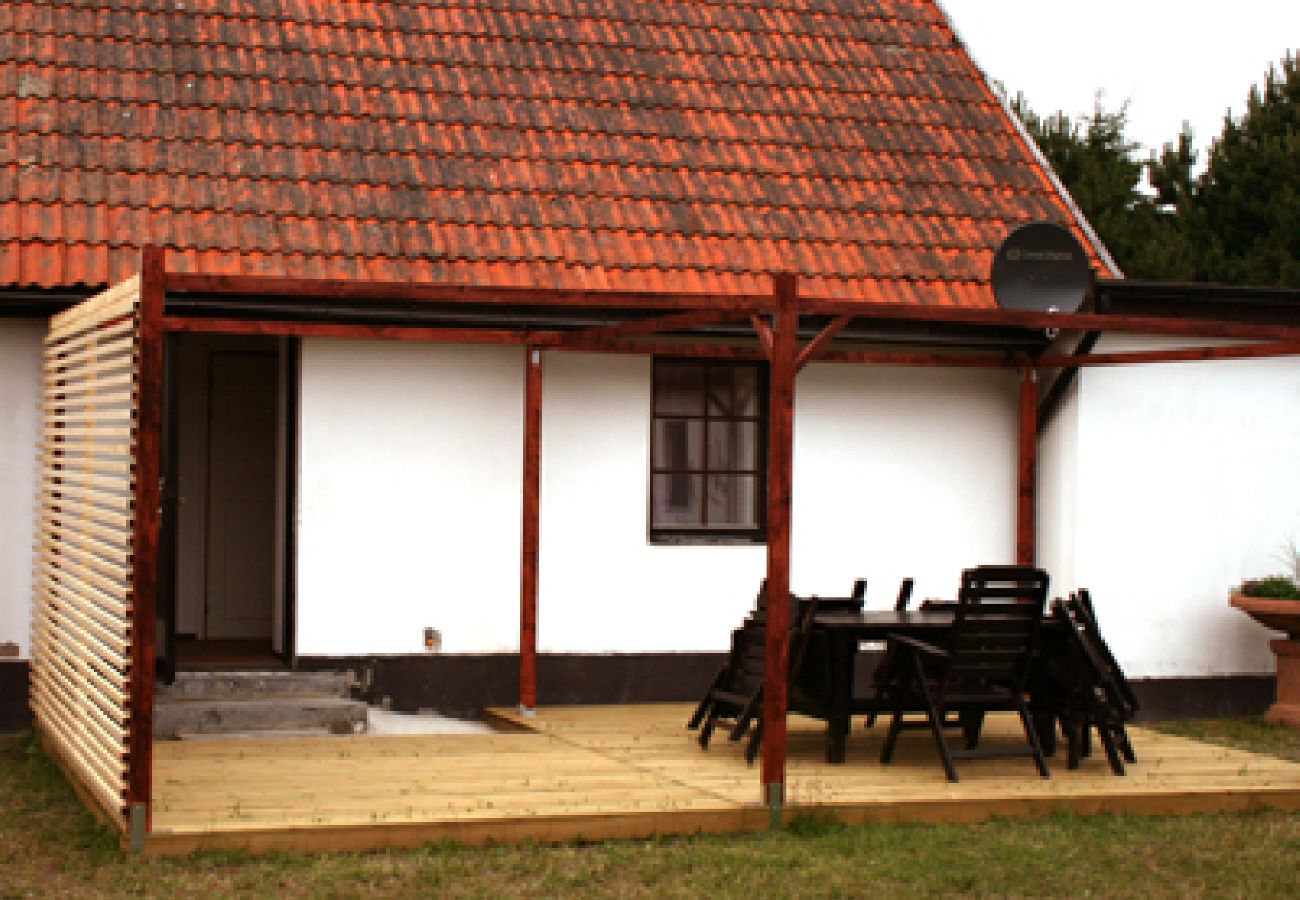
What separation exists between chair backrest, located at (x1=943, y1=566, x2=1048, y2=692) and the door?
20.5ft

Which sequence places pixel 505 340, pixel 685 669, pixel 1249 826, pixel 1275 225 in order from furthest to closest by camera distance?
pixel 1275 225
pixel 685 669
pixel 505 340
pixel 1249 826

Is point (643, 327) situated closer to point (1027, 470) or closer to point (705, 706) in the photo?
point (705, 706)

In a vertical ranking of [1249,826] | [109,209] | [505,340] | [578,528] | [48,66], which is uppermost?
[48,66]

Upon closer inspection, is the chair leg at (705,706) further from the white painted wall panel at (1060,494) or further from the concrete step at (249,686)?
the white painted wall panel at (1060,494)

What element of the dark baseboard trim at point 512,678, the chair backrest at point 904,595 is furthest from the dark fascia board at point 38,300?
the chair backrest at point 904,595

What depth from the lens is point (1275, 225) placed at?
2714 centimetres

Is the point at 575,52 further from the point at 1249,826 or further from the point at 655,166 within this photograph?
the point at 1249,826

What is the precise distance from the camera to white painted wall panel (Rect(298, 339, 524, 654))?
11867mm

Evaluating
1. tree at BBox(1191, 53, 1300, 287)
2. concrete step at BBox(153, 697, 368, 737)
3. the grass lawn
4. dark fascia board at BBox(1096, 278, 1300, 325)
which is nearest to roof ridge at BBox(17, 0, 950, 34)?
dark fascia board at BBox(1096, 278, 1300, 325)

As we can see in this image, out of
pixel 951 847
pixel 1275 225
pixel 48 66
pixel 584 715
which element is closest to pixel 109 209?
pixel 48 66

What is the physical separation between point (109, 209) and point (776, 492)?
545 centimetres

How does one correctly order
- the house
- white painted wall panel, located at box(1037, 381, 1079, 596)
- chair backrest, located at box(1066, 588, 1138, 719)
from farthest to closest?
white painted wall panel, located at box(1037, 381, 1079, 596), the house, chair backrest, located at box(1066, 588, 1138, 719)

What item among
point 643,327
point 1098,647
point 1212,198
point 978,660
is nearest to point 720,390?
point 643,327

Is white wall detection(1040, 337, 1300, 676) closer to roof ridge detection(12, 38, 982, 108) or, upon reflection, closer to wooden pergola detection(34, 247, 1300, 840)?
wooden pergola detection(34, 247, 1300, 840)
